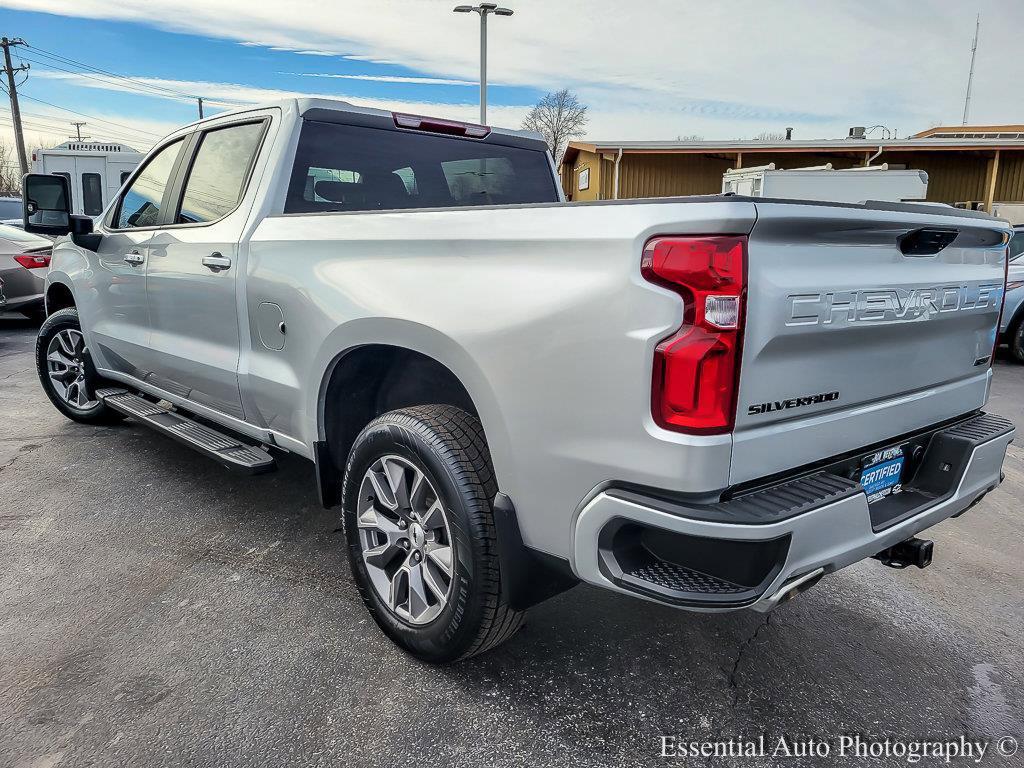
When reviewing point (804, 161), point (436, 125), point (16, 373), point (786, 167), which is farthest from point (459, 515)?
point (804, 161)

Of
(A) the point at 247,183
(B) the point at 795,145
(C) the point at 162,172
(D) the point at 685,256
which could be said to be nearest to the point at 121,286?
(C) the point at 162,172

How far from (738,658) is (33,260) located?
10581 mm

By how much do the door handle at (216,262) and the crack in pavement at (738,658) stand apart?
8.61 ft

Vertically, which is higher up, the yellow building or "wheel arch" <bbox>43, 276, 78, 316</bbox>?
the yellow building

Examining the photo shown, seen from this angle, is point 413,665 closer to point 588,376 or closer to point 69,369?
point 588,376

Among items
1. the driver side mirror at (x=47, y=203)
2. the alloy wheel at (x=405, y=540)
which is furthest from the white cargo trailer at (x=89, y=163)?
the alloy wheel at (x=405, y=540)

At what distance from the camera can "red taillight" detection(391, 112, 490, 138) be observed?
3.63m

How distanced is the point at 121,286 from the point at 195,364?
3.61ft

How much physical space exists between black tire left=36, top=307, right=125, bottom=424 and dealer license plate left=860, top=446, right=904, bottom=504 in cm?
481

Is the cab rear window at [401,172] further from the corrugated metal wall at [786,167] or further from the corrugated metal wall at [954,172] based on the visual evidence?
the corrugated metal wall at [954,172]

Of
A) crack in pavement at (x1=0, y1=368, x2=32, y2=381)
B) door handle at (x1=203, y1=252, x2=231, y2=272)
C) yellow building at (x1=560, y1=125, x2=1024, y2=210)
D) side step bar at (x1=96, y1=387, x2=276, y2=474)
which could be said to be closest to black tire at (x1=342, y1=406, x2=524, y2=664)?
side step bar at (x1=96, y1=387, x2=276, y2=474)

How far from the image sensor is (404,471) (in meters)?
2.47

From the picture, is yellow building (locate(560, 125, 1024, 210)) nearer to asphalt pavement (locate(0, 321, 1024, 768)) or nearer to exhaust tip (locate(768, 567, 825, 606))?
asphalt pavement (locate(0, 321, 1024, 768))

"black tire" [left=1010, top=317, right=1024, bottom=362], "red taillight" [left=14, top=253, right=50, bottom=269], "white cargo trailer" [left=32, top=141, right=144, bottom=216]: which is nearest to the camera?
"black tire" [left=1010, top=317, right=1024, bottom=362]
